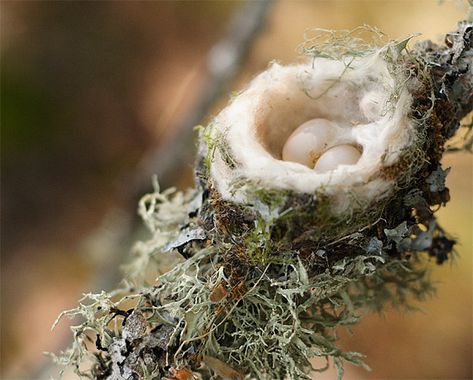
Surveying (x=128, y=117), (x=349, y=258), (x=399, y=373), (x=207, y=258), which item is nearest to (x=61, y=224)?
(x=128, y=117)

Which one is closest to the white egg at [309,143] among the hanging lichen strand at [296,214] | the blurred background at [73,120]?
→ the hanging lichen strand at [296,214]

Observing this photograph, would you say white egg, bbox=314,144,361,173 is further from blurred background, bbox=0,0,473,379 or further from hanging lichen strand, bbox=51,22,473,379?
blurred background, bbox=0,0,473,379

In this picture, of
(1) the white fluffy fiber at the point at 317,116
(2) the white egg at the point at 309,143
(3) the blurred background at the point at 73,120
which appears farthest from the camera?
(3) the blurred background at the point at 73,120

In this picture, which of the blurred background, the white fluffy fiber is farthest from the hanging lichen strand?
the blurred background

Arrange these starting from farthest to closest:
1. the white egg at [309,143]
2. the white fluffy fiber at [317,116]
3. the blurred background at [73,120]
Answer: the blurred background at [73,120]
the white egg at [309,143]
the white fluffy fiber at [317,116]

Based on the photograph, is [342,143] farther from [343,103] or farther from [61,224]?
[61,224]

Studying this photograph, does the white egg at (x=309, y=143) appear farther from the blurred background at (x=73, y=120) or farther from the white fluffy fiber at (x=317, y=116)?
the blurred background at (x=73, y=120)
